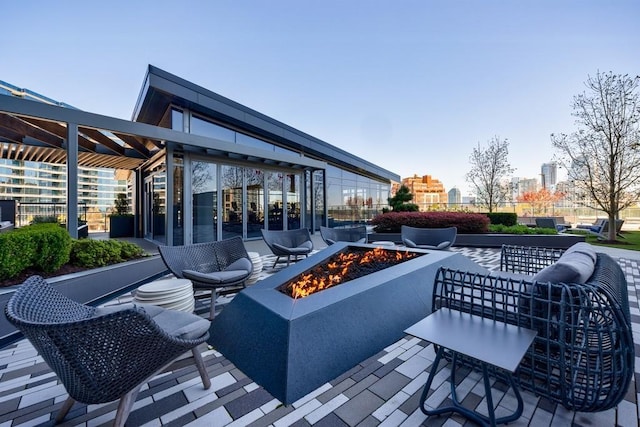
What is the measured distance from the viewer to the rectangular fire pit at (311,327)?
1.88 meters

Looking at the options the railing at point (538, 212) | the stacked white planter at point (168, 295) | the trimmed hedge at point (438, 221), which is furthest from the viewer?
the railing at point (538, 212)

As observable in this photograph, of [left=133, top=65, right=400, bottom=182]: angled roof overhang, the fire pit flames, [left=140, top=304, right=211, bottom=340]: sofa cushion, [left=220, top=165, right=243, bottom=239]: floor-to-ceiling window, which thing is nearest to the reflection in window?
[left=133, top=65, right=400, bottom=182]: angled roof overhang

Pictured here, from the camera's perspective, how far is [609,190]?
31.4 ft

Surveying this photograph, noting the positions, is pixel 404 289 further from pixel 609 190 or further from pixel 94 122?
pixel 609 190

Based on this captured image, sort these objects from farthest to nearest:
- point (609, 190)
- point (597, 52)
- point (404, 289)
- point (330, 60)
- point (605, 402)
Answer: point (330, 60)
point (609, 190)
point (597, 52)
point (404, 289)
point (605, 402)

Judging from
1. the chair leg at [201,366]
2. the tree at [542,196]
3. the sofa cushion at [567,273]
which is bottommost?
the chair leg at [201,366]

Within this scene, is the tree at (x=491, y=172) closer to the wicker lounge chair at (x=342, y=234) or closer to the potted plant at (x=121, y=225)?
the wicker lounge chair at (x=342, y=234)

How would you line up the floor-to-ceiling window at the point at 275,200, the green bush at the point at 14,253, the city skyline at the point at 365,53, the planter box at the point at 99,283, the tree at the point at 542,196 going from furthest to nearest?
1. the tree at the point at 542,196
2. the floor-to-ceiling window at the point at 275,200
3. the city skyline at the point at 365,53
4. the green bush at the point at 14,253
5. the planter box at the point at 99,283

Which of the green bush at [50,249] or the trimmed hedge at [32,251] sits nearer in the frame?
the trimmed hedge at [32,251]

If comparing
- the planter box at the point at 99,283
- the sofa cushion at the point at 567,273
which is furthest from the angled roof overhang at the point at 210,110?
the sofa cushion at the point at 567,273

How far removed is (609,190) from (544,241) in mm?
4212

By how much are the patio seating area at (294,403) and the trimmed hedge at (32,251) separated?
4.10 ft

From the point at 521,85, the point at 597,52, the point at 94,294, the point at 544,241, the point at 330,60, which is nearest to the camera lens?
the point at 94,294

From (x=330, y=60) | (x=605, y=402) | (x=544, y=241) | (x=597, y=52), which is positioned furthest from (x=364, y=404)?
(x=597, y=52)
